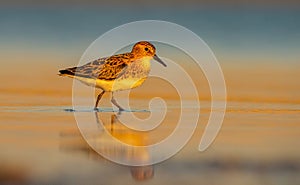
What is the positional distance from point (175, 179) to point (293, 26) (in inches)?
289

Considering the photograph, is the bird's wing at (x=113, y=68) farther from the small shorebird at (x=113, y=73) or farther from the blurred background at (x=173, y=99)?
the blurred background at (x=173, y=99)

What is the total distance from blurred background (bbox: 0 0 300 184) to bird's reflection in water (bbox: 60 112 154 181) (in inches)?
1.0

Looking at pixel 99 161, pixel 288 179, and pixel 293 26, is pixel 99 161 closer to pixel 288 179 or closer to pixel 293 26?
pixel 288 179

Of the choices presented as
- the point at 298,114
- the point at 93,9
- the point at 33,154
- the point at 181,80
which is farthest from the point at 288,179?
the point at 93,9

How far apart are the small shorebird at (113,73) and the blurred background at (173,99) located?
186 millimetres

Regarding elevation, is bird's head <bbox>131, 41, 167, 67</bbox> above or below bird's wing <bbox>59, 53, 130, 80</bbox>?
above

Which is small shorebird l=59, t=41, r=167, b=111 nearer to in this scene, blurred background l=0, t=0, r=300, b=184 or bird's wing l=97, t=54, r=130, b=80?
bird's wing l=97, t=54, r=130, b=80

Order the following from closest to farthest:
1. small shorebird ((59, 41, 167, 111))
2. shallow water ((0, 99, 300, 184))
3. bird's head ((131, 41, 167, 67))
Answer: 1. shallow water ((0, 99, 300, 184))
2. small shorebird ((59, 41, 167, 111))
3. bird's head ((131, 41, 167, 67))

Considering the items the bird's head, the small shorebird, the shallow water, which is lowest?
the shallow water

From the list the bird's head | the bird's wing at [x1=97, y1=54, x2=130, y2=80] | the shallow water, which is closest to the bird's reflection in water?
the shallow water

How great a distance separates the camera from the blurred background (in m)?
6.30

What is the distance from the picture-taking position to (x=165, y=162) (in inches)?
260

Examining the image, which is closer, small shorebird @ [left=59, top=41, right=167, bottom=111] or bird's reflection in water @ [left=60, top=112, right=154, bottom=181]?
bird's reflection in water @ [left=60, top=112, right=154, bottom=181]

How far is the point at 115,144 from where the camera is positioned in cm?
735
